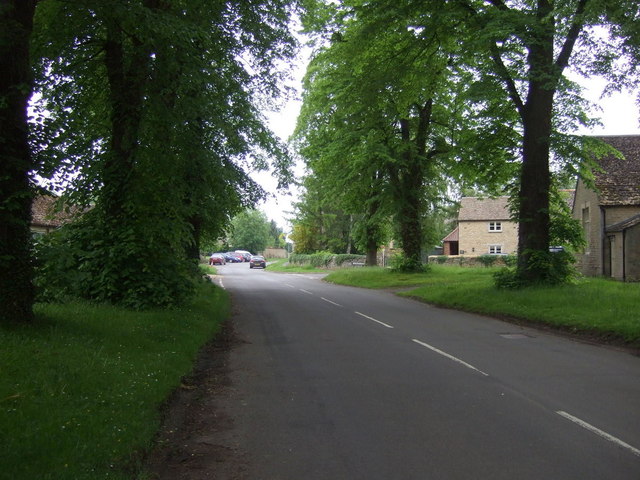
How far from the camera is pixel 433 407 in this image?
6207 mm

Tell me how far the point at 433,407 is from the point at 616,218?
1039 inches

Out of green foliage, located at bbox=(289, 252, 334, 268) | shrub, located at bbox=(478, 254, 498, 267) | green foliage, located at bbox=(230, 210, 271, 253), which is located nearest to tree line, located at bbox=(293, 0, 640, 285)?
shrub, located at bbox=(478, 254, 498, 267)

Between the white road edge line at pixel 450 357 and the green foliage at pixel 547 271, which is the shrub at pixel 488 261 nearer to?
the green foliage at pixel 547 271

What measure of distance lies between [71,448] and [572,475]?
13.5 ft

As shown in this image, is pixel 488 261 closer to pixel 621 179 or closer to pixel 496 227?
pixel 496 227

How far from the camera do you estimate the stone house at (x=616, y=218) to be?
2603cm

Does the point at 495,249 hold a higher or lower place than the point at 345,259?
higher

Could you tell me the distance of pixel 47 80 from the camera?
1099 centimetres

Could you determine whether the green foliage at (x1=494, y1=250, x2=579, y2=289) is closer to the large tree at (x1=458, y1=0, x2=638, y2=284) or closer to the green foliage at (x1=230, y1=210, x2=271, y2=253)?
the large tree at (x1=458, y1=0, x2=638, y2=284)

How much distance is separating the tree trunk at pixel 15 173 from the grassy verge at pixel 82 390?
0.58 metres

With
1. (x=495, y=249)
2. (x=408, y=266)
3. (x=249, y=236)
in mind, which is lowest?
(x=408, y=266)

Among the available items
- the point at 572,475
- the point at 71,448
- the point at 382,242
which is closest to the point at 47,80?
the point at 71,448

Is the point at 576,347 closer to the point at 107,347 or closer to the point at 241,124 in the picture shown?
the point at 107,347


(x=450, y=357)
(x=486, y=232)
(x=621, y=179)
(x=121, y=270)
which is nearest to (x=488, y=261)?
(x=486, y=232)
